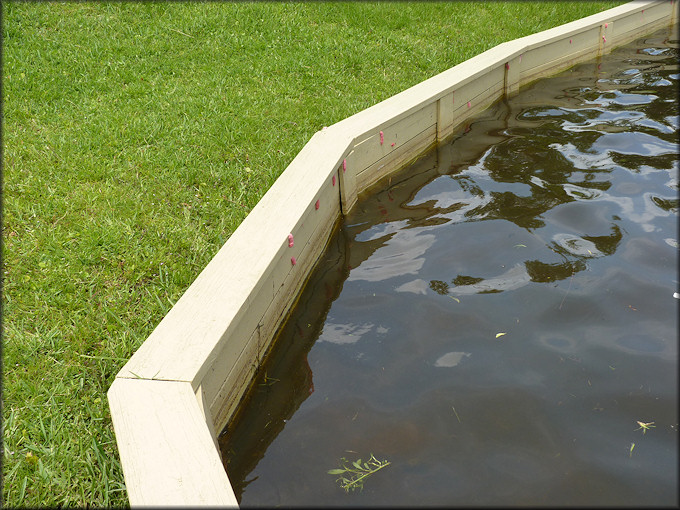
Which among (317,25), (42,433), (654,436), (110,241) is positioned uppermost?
(317,25)

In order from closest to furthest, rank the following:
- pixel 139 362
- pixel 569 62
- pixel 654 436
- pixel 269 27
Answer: pixel 139 362 < pixel 654 436 < pixel 269 27 < pixel 569 62

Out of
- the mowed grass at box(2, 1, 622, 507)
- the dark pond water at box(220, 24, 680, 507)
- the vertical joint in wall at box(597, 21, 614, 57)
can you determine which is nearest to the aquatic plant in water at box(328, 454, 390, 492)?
the dark pond water at box(220, 24, 680, 507)

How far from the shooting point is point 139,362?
2.98 metres

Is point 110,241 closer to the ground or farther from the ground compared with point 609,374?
farther from the ground

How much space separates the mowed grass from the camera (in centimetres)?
337

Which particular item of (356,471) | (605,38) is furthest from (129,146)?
(605,38)

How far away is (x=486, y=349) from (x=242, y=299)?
59.7 inches

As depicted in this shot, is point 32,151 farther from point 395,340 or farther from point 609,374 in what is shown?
point 609,374

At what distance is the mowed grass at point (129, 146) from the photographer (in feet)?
11.1

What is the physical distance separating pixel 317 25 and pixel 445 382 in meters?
6.51

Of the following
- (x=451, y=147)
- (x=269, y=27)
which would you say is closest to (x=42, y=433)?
(x=451, y=147)

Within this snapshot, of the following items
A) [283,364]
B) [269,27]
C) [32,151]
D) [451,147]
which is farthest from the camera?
[269,27]

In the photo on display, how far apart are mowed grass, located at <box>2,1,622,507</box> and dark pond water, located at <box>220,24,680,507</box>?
2.71 feet

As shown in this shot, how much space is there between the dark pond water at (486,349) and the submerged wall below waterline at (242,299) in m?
0.25
